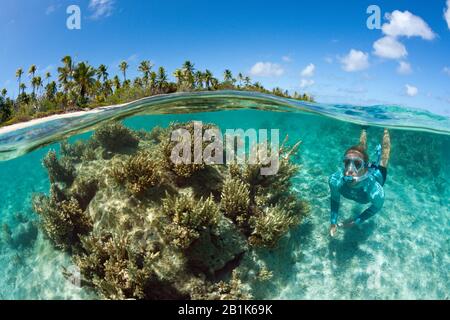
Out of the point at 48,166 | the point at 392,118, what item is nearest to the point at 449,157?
the point at 392,118

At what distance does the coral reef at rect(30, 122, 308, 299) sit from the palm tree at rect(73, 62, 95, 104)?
138ft

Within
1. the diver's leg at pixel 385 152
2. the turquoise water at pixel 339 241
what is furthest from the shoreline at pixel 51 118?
the diver's leg at pixel 385 152

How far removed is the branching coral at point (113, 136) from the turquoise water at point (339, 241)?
353cm

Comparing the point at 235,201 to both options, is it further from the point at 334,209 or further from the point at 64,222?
the point at 64,222

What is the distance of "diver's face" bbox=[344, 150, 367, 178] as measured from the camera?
7754mm

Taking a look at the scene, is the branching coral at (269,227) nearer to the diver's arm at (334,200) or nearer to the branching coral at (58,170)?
the diver's arm at (334,200)

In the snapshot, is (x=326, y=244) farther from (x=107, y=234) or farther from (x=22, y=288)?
(x=22, y=288)

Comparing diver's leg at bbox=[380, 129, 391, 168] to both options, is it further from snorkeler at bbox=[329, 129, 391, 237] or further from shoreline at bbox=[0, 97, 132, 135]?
shoreline at bbox=[0, 97, 132, 135]

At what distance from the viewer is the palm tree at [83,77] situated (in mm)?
45656

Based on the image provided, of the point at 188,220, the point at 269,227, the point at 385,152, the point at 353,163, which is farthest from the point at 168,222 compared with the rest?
the point at 385,152

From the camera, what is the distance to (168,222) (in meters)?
6.94

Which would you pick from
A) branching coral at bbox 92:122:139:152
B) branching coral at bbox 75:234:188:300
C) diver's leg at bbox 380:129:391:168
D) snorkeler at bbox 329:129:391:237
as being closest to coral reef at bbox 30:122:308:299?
branching coral at bbox 75:234:188:300

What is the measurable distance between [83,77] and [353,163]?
4744 cm
